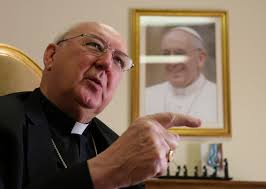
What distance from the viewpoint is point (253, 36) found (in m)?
2.72

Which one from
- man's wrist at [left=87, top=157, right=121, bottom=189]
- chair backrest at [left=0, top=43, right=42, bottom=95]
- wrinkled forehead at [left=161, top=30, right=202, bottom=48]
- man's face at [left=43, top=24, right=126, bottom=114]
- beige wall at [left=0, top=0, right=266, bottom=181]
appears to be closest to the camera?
man's wrist at [left=87, top=157, right=121, bottom=189]

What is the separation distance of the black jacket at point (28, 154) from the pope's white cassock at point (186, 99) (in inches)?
56.7

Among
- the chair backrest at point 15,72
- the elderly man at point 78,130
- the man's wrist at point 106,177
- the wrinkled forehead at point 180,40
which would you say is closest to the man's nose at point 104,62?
the elderly man at point 78,130

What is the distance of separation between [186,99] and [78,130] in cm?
132

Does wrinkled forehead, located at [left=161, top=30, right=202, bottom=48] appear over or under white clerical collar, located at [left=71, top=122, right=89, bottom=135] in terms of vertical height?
over

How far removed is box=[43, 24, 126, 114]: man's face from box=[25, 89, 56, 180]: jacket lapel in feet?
0.50

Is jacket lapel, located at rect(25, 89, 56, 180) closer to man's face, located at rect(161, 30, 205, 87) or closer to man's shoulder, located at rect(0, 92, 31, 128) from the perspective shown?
man's shoulder, located at rect(0, 92, 31, 128)

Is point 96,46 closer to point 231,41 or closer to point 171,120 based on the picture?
point 171,120

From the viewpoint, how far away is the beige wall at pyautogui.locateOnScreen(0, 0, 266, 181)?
8.35 ft

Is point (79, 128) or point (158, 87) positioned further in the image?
point (158, 87)

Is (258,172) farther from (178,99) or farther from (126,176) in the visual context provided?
(126,176)

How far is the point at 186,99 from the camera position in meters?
2.59

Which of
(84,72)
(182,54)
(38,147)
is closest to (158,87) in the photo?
(182,54)

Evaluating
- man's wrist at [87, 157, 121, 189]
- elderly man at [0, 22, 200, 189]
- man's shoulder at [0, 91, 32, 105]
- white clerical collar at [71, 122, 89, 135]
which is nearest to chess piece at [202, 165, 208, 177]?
elderly man at [0, 22, 200, 189]
